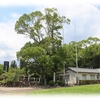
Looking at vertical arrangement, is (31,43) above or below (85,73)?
above

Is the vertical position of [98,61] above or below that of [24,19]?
below

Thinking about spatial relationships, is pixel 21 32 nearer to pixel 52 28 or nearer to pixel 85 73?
pixel 52 28

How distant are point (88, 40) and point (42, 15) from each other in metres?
18.8

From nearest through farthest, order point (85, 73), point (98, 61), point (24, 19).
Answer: point (24, 19), point (85, 73), point (98, 61)

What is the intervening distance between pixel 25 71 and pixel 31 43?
4654mm

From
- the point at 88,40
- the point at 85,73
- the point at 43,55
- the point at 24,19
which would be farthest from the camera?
the point at 88,40

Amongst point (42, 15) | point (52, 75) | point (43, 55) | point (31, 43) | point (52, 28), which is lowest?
point (52, 75)

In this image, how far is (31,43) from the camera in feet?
112

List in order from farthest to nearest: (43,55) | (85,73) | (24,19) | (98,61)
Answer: (98,61)
(85,73)
(24,19)
(43,55)

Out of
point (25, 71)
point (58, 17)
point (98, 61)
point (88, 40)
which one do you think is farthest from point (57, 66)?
point (98, 61)

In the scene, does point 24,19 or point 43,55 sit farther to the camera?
point 24,19

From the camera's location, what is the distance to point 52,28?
3400cm

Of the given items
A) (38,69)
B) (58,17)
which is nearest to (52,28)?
(58,17)

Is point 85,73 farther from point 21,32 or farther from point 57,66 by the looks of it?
point 21,32
